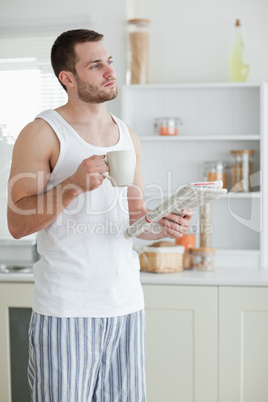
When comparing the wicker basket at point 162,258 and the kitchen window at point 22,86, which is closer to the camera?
the wicker basket at point 162,258

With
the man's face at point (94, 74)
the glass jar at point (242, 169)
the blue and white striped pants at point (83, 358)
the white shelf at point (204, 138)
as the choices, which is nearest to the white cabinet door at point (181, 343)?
the glass jar at point (242, 169)

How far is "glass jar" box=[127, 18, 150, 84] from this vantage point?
2.85 meters

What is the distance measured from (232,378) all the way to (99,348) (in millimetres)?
1147

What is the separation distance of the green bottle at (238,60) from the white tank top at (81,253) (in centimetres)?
159

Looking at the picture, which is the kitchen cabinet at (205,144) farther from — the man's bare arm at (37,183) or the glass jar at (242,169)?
the man's bare arm at (37,183)

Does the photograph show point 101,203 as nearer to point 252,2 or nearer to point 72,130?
point 72,130

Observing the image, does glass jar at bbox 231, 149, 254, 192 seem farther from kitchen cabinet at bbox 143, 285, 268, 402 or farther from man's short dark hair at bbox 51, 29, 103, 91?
man's short dark hair at bbox 51, 29, 103, 91

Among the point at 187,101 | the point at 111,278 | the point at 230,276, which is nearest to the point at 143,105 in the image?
the point at 187,101

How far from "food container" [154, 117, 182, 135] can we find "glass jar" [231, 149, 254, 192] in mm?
336

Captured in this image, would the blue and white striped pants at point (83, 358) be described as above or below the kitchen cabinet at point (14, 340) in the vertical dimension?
above

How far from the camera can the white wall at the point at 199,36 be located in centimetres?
292

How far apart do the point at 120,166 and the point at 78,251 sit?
0.25 meters

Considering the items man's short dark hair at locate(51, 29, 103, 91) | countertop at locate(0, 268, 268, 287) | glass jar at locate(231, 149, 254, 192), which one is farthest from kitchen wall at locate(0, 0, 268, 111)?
man's short dark hair at locate(51, 29, 103, 91)

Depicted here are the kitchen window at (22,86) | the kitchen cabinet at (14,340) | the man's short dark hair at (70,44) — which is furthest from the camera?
the kitchen window at (22,86)
